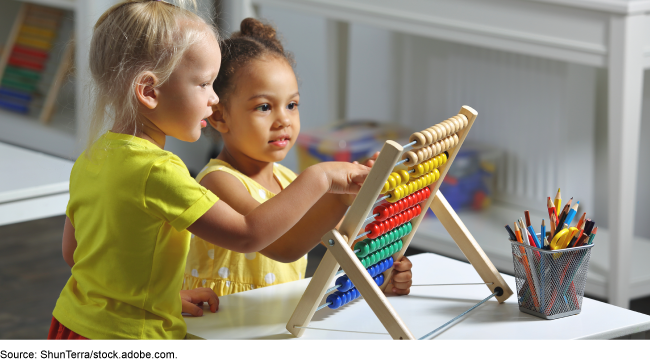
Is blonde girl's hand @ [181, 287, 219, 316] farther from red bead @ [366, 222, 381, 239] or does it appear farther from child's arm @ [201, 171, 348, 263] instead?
red bead @ [366, 222, 381, 239]

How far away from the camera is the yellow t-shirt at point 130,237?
35.9 inches

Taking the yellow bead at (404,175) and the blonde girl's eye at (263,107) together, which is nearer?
the yellow bead at (404,175)

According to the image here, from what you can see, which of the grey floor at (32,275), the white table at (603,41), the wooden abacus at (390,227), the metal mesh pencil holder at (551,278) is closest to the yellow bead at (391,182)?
the wooden abacus at (390,227)

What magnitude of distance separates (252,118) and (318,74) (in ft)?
7.36

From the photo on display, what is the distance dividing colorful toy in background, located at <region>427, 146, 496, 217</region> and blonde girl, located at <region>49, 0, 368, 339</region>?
1.94m

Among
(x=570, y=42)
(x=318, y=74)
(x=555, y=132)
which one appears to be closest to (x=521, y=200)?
(x=555, y=132)

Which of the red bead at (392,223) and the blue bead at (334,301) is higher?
the red bead at (392,223)

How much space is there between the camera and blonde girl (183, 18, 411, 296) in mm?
1262

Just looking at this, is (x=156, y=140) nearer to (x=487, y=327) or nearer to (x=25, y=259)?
(x=487, y=327)

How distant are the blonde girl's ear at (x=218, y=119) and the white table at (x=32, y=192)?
0.64m

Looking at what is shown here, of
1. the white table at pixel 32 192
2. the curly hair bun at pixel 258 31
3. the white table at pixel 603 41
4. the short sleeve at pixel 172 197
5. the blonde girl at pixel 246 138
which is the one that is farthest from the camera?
the white table at pixel 603 41

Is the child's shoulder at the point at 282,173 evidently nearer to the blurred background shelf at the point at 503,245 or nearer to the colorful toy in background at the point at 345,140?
the blurred background shelf at the point at 503,245

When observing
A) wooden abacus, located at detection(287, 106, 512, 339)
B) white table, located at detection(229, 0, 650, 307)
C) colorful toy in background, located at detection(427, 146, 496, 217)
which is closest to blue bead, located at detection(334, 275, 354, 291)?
wooden abacus, located at detection(287, 106, 512, 339)
